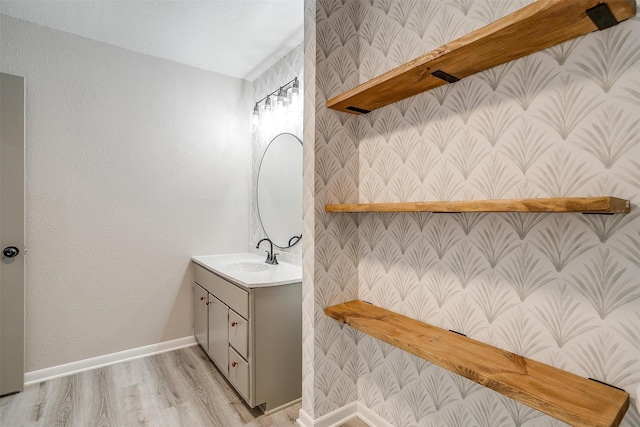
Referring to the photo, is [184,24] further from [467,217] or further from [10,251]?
[467,217]

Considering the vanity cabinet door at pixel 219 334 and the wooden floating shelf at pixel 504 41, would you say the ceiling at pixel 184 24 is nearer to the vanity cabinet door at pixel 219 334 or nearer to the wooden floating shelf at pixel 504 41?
the wooden floating shelf at pixel 504 41

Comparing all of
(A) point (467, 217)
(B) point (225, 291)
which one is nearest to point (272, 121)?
(B) point (225, 291)

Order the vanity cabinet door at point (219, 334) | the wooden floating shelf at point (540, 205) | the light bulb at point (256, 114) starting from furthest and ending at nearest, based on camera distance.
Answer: the light bulb at point (256, 114) < the vanity cabinet door at point (219, 334) < the wooden floating shelf at point (540, 205)

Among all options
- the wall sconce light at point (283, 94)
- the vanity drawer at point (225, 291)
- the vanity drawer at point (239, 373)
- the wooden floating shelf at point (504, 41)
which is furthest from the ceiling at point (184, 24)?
the vanity drawer at point (239, 373)

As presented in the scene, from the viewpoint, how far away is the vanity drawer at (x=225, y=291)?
191 cm

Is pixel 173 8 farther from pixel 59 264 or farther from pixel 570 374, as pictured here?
pixel 570 374

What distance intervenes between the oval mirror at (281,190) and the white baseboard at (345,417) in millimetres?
1166

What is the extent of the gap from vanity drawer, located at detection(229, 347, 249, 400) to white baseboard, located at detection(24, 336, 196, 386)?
95cm

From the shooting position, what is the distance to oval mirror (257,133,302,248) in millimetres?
2451

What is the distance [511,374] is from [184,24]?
8.92ft

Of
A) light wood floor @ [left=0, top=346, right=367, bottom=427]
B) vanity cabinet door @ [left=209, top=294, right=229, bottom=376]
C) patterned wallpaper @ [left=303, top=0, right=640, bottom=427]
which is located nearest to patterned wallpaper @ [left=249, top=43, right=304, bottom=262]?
vanity cabinet door @ [left=209, top=294, right=229, bottom=376]

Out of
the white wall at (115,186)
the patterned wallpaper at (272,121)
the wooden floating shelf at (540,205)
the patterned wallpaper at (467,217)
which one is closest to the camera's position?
the wooden floating shelf at (540,205)

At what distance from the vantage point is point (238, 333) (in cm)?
198

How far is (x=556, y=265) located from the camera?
3.49 feet
